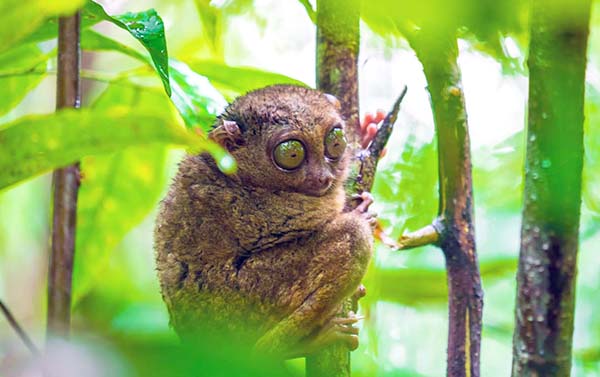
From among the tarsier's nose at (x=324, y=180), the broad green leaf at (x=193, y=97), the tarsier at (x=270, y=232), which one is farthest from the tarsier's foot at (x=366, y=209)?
the broad green leaf at (x=193, y=97)

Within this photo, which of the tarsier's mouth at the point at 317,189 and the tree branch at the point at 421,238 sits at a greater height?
the tarsier's mouth at the point at 317,189

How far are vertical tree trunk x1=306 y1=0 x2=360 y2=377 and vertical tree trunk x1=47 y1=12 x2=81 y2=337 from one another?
953 millimetres

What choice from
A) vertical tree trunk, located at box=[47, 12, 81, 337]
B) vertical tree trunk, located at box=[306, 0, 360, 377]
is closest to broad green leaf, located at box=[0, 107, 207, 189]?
vertical tree trunk, located at box=[47, 12, 81, 337]

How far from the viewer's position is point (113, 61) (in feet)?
19.6

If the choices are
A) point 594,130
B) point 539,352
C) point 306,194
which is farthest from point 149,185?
point 594,130

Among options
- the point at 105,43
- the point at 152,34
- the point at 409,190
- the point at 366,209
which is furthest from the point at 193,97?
the point at 409,190

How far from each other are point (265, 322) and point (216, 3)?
3.75 feet

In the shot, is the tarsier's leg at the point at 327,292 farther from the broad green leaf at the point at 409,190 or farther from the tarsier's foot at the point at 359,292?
the broad green leaf at the point at 409,190

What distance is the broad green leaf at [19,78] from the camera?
6.93 ft

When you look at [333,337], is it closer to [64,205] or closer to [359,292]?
[359,292]

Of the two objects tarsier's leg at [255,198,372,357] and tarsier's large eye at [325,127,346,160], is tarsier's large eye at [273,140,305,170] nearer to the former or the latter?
tarsier's large eye at [325,127,346,160]

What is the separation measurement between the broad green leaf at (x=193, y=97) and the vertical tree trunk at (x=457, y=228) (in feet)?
2.10

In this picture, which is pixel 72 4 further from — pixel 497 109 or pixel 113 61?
pixel 113 61

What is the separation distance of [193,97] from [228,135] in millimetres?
797
